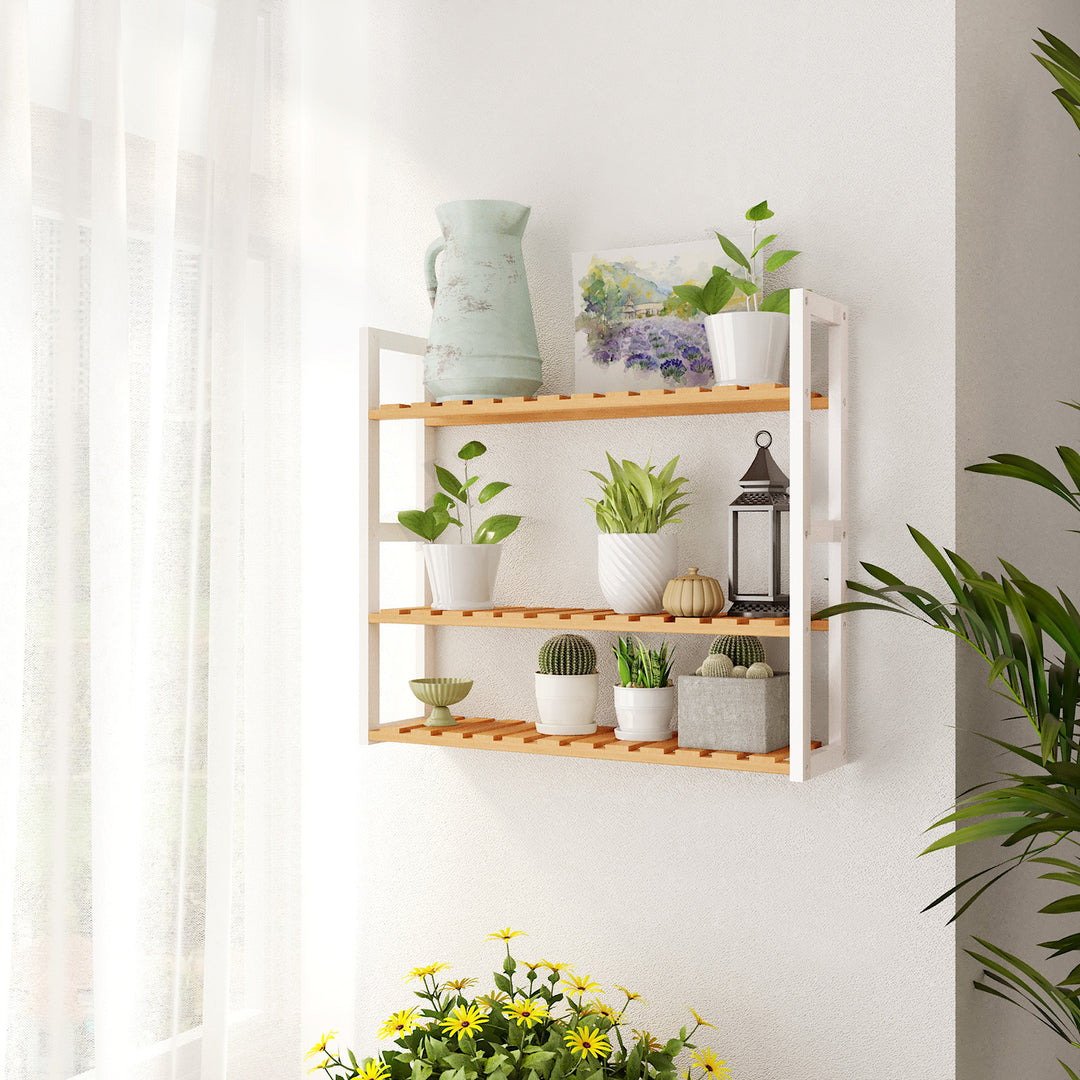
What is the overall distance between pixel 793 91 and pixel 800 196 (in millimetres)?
150

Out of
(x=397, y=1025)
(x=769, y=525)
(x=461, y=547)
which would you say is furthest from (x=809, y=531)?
(x=397, y=1025)

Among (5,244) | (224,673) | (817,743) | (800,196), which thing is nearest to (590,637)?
(817,743)

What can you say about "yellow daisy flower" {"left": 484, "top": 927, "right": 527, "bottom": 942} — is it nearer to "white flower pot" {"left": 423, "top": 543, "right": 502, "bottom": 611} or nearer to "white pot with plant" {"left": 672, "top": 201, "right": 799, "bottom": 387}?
"white flower pot" {"left": 423, "top": 543, "right": 502, "bottom": 611}

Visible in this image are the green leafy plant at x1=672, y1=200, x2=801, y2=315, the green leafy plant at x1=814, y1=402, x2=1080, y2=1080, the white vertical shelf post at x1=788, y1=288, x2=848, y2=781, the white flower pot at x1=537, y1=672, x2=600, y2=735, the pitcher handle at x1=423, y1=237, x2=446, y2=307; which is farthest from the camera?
the pitcher handle at x1=423, y1=237, x2=446, y2=307

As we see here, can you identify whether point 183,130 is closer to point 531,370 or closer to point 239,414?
point 239,414

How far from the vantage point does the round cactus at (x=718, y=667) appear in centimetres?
157

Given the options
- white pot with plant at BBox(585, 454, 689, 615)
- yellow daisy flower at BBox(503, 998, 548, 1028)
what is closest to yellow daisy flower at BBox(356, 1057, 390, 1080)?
yellow daisy flower at BBox(503, 998, 548, 1028)

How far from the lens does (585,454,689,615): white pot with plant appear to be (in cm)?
161

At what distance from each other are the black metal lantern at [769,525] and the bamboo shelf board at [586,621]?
2.4 inches

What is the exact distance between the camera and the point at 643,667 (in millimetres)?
1635

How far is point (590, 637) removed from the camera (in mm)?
1819

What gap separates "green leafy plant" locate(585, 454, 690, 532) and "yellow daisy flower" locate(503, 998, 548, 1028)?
2.18ft

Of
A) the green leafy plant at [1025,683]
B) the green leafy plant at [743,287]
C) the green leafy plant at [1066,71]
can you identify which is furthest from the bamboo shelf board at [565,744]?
the green leafy plant at [1066,71]

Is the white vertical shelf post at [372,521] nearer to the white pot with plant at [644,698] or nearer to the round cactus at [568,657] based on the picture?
the round cactus at [568,657]
